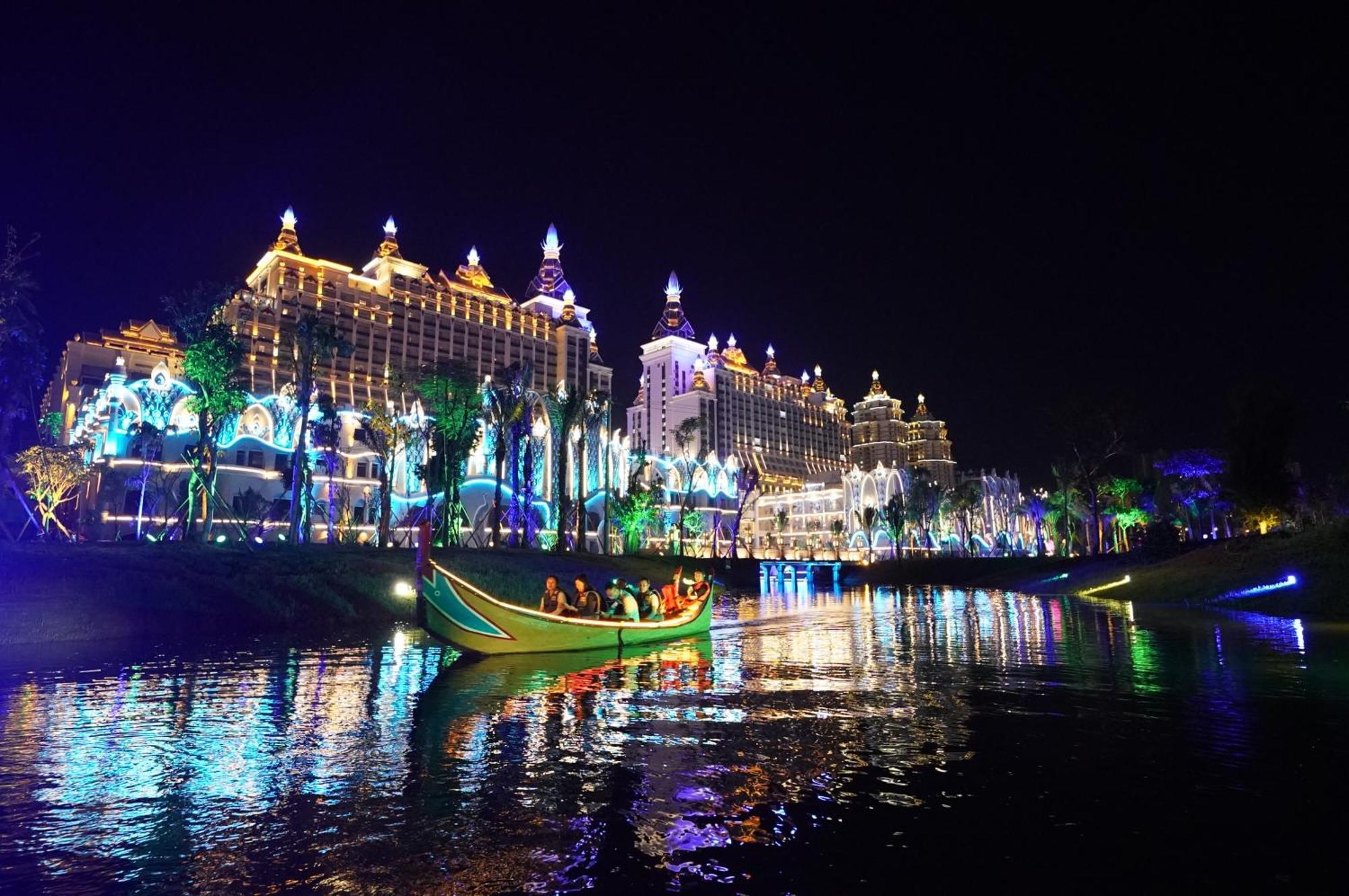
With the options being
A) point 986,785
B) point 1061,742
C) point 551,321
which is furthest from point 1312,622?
point 551,321

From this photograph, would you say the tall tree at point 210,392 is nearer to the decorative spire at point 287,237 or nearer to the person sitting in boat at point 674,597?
the person sitting in boat at point 674,597

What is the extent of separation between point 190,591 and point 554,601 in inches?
645

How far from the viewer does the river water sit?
652 cm

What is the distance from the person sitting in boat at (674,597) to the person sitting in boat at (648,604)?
239 millimetres

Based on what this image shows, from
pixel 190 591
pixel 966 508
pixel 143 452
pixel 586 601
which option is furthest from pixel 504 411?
pixel 966 508

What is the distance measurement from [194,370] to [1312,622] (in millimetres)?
51830

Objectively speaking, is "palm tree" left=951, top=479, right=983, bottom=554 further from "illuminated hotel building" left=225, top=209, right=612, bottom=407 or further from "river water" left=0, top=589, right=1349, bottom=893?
"river water" left=0, top=589, right=1349, bottom=893

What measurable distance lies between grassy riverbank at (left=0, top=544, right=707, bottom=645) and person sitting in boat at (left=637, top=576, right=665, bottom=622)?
40.8 feet

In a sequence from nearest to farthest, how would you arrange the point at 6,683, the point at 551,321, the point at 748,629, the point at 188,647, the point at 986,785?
the point at 986,785, the point at 6,683, the point at 188,647, the point at 748,629, the point at 551,321

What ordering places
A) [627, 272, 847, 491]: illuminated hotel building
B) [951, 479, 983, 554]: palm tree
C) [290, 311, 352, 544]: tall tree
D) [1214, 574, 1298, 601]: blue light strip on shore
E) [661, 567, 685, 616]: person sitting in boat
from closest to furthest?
[661, 567, 685, 616]: person sitting in boat → [1214, 574, 1298, 601]: blue light strip on shore → [290, 311, 352, 544]: tall tree → [951, 479, 983, 554]: palm tree → [627, 272, 847, 491]: illuminated hotel building

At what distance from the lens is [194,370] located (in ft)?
138

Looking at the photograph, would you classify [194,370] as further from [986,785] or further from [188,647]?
[986,785]

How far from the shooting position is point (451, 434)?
178ft

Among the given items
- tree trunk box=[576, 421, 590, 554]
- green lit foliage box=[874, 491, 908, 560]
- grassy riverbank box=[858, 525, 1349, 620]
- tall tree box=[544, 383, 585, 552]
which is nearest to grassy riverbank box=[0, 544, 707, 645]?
tall tree box=[544, 383, 585, 552]
